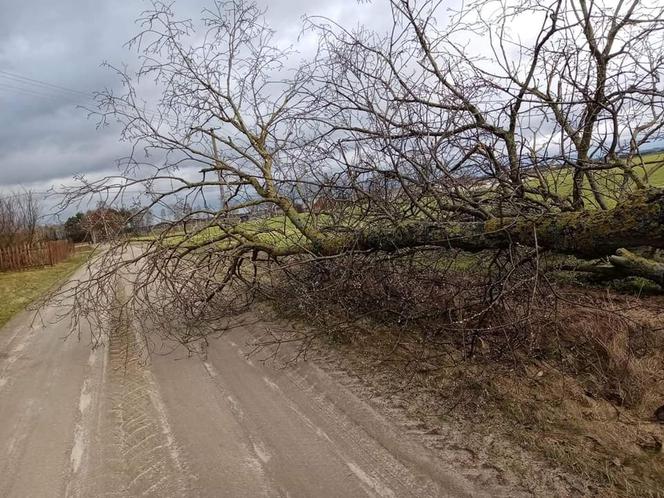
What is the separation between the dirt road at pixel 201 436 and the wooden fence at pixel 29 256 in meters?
25.1

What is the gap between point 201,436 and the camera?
12.2 ft

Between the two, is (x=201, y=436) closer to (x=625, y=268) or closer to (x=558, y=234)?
(x=558, y=234)

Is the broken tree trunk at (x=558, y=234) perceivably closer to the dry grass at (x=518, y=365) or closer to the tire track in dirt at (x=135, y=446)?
the dry grass at (x=518, y=365)

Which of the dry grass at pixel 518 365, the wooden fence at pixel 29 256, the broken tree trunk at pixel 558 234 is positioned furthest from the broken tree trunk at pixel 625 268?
the wooden fence at pixel 29 256

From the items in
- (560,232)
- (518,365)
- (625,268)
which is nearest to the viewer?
(560,232)

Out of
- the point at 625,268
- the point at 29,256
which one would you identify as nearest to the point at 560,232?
the point at 625,268

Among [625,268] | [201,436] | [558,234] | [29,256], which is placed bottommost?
[201,436]

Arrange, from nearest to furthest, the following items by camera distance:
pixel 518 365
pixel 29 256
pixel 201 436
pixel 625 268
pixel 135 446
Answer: pixel 135 446 < pixel 201 436 < pixel 518 365 < pixel 625 268 < pixel 29 256

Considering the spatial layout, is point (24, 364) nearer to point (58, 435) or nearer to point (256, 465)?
point (58, 435)

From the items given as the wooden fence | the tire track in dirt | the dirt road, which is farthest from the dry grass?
the wooden fence

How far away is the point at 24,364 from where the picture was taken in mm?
6227

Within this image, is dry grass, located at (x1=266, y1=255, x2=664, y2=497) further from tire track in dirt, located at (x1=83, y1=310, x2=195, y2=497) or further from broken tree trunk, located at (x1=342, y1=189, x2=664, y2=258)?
tire track in dirt, located at (x1=83, y1=310, x2=195, y2=497)

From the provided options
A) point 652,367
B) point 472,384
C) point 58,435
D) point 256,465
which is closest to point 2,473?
point 58,435

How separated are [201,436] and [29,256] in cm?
2923
